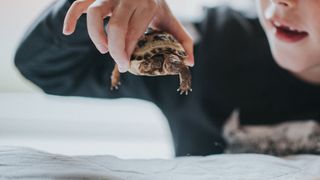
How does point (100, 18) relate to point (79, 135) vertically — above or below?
above

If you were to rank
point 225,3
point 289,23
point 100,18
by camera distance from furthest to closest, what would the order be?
1. point 225,3
2. point 289,23
3. point 100,18

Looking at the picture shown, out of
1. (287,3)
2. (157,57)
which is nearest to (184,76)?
(157,57)

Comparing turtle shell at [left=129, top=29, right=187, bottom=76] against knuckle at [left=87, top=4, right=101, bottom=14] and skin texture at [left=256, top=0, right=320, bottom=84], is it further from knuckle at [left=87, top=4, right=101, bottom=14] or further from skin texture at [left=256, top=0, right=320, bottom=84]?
skin texture at [left=256, top=0, right=320, bottom=84]

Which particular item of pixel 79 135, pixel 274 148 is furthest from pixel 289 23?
pixel 79 135

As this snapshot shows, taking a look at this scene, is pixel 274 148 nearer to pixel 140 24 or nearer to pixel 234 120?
pixel 234 120

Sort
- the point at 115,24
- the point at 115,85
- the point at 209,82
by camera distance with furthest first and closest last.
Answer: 1. the point at 209,82
2. the point at 115,85
3. the point at 115,24

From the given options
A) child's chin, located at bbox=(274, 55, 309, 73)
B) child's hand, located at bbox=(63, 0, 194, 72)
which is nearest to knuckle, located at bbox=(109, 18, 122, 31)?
child's hand, located at bbox=(63, 0, 194, 72)

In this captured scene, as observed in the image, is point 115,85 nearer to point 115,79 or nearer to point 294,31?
point 115,79
